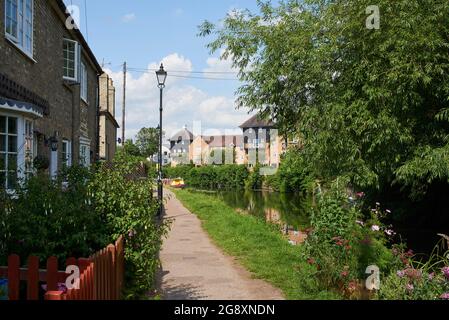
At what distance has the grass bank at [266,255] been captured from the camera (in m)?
6.19

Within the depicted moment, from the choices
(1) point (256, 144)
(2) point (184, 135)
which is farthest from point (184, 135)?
(1) point (256, 144)

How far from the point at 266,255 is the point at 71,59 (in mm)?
A: 9697

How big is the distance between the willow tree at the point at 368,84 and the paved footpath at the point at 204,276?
14.0 ft

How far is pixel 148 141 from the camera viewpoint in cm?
7400

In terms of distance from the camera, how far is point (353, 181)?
11836 millimetres

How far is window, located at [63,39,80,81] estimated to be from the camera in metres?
14.7

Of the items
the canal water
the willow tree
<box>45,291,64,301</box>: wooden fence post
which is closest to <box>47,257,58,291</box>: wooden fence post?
<box>45,291,64,301</box>: wooden fence post

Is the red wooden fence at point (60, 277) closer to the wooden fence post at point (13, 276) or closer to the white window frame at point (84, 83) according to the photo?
the wooden fence post at point (13, 276)

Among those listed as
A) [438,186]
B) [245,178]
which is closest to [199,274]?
[438,186]

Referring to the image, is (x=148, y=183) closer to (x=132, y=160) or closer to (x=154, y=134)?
(x=132, y=160)

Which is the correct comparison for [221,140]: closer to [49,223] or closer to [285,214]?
[285,214]

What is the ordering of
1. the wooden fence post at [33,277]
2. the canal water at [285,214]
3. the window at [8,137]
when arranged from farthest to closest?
the canal water at [285,214], the window at [8,137], the wooden fence post at [33,277]

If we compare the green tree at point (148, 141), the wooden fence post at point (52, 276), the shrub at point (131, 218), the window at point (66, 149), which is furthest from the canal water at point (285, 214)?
the green tree at point (148, 141)
